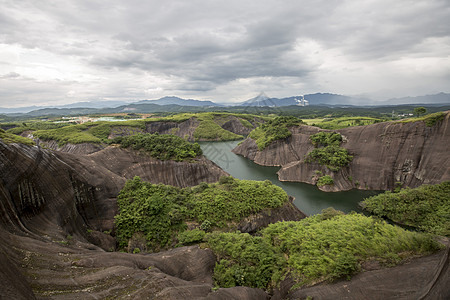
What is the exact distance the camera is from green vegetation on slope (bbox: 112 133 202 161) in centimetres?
3319

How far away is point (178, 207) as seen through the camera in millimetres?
20281

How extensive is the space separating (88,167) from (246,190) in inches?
665

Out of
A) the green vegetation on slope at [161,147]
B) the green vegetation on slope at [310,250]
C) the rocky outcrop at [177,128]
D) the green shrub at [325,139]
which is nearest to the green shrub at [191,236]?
the green vegetation on slope at [310,250]

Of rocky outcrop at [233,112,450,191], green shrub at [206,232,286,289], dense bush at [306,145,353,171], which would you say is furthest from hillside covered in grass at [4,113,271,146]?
green shrub at [206,232,286,289]

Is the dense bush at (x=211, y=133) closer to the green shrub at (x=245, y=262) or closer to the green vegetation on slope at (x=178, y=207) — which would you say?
the green vegetation on slope at (x=178, y=207)

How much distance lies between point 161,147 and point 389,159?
3915 cm

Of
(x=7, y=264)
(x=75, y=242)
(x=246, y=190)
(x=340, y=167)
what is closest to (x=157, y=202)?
(x=75, y=242)

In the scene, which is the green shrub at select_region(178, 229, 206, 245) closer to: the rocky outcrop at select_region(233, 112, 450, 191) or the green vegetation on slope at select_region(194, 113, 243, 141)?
the rocky outcrop at select_region(233, 112, 450, 191)

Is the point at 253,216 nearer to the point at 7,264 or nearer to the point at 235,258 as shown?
the point at 235,258

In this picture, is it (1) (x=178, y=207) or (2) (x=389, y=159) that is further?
Answer: (2) (x=389, y=159)

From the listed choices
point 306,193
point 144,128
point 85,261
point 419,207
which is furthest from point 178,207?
point 144,128

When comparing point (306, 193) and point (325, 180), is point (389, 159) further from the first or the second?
point (306, 193)

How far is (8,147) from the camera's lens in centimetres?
1266

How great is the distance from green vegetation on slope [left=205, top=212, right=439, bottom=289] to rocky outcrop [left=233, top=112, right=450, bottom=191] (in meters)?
24.9
